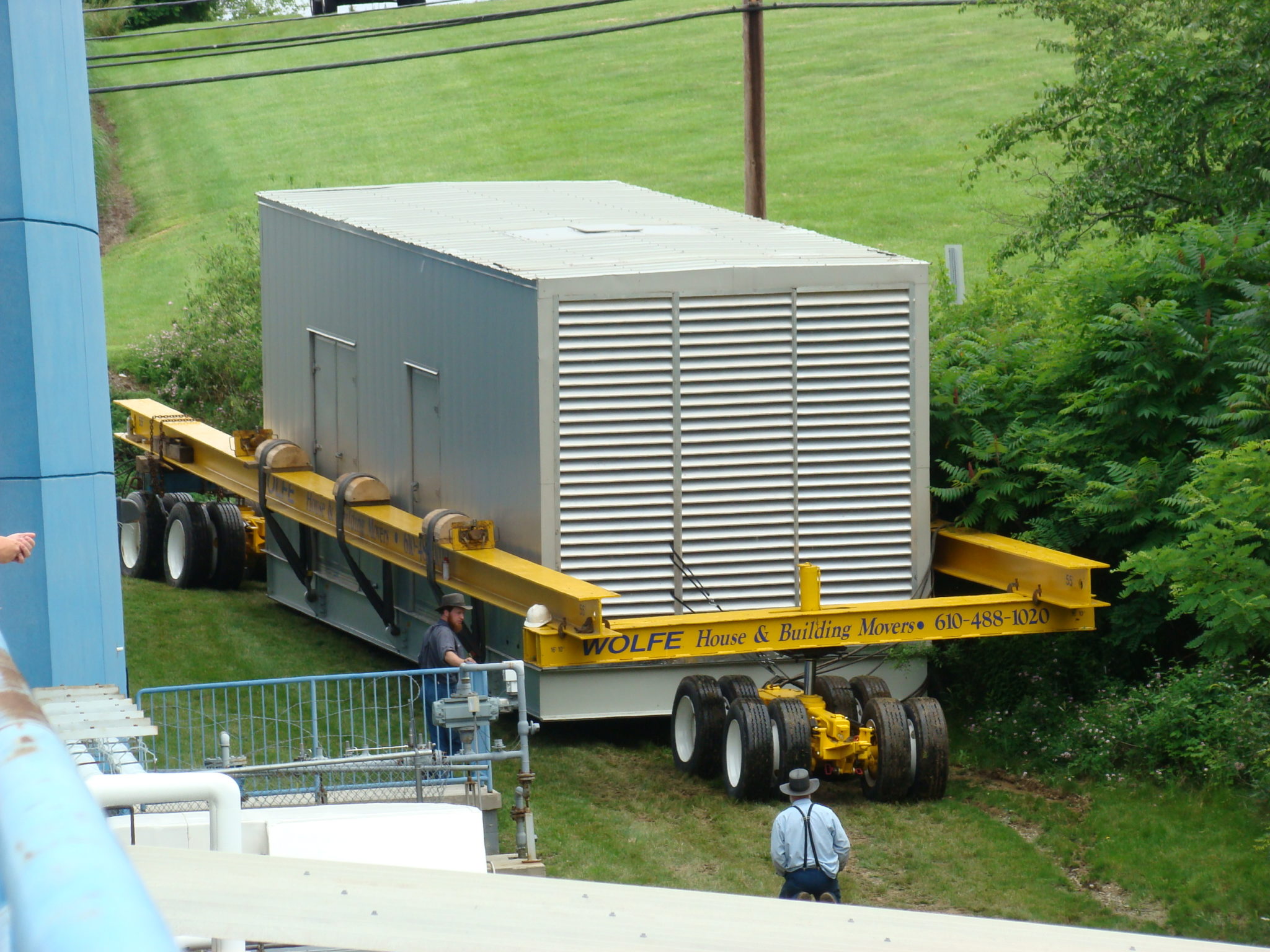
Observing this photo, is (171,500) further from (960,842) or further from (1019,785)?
(960,842)

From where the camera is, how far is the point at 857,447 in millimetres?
14008

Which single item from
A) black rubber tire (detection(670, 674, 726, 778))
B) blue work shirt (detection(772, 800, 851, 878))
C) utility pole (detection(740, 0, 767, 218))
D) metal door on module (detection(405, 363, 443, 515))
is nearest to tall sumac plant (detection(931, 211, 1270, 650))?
black rubber tire (detection(670, 674, 726, 778))

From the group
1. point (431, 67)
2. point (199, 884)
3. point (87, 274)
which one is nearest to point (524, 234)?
point (87, 274)

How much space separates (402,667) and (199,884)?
14509 millimetres

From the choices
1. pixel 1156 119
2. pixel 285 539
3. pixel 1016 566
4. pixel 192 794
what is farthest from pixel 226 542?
pixel 192 794

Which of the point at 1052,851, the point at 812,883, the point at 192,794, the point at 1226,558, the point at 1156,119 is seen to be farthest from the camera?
the point at 1156,119

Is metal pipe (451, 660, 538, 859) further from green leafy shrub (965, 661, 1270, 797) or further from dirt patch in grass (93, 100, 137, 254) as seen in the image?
dirt patch in grass (93, 100, 137, 254)

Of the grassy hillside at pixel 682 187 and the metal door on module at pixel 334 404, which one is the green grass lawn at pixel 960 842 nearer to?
the grassy hillside at pixel 682 187

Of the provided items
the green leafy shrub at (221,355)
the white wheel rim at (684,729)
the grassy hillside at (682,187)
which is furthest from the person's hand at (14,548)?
the green leafy shrub at (221,355)

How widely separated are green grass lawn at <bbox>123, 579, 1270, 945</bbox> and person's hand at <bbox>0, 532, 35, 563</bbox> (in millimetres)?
6336

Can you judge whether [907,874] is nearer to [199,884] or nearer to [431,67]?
[199,884]

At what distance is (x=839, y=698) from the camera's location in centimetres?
1300

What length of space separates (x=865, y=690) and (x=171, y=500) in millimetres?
10288

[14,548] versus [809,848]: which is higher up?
[14,548]
